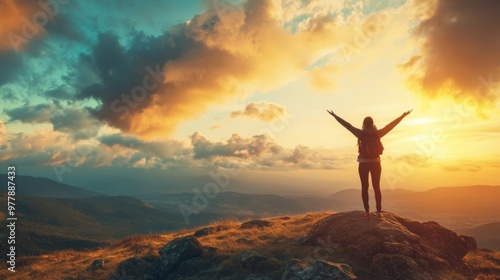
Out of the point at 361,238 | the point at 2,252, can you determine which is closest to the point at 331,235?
the point at 361,238

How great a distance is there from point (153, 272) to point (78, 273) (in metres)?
6.78

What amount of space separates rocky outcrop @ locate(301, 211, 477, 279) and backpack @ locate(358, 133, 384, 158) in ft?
11.4

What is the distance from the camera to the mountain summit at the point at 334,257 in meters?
11.9

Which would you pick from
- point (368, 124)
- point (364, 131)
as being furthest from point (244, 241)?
point (368, 124)

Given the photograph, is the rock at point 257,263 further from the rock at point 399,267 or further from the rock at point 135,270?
the rock at point 135,270

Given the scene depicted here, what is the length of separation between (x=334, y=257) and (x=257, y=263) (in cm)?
355

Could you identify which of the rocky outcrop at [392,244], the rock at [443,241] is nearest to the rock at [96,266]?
the rocky outcrop at [392,244]

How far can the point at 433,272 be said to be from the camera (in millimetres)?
11898

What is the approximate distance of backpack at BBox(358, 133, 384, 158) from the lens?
45.6 ft

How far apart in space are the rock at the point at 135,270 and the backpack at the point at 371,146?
12.7 metres

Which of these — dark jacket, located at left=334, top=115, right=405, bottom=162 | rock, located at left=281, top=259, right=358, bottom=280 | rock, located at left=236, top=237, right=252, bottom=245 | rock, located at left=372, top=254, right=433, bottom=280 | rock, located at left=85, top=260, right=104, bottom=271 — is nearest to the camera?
rock, located at left=281, top=259, right=358, bottom=280

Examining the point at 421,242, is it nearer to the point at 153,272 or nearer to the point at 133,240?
the point at 153,272

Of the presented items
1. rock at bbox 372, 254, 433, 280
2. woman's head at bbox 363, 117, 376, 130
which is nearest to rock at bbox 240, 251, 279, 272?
rock at bbox 372, 254, 433, 280

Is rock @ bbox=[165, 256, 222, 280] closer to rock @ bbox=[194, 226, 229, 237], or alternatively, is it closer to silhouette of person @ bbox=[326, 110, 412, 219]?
silhouette of person @ bbox=[326, 110, 412, 219]
